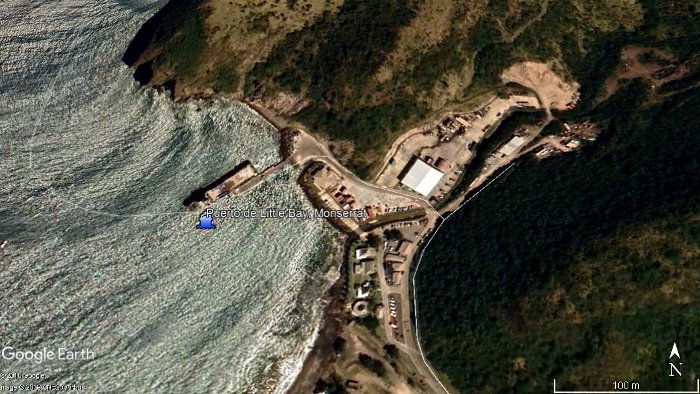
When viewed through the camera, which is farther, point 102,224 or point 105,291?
point 102,224

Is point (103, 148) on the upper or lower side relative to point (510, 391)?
lower

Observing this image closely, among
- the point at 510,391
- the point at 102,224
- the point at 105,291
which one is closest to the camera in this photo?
the point at 510,391

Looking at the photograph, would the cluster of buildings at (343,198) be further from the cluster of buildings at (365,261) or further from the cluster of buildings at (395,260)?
the cluster of buildings at (395,260)

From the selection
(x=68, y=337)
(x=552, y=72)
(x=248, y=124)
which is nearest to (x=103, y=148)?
(x=248, y=124)

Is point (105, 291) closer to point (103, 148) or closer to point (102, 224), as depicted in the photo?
point (102, 224)

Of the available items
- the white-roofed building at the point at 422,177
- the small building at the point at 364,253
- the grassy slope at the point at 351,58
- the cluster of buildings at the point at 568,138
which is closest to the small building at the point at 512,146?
the cluster of buildings at the point at 568,138

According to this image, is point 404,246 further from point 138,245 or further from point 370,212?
point 138,245

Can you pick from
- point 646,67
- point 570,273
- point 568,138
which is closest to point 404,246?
point 570,273
